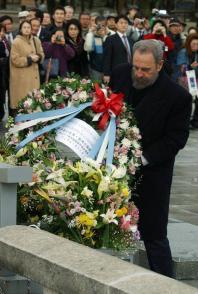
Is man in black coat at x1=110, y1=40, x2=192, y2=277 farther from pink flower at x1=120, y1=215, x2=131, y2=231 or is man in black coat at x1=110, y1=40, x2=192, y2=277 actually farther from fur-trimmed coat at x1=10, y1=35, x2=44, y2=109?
fur-trimmed coat at x1=10, y1=35, x2=44, y2=109

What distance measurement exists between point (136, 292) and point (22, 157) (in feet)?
9.19

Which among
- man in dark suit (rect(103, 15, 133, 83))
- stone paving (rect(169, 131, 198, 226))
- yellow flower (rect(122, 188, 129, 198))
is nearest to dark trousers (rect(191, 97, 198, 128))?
man in dark suit (rect(103, 15, 133, 83))

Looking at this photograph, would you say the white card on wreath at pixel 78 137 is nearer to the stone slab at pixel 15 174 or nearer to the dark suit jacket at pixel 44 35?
the stone slab at pixel 15 174

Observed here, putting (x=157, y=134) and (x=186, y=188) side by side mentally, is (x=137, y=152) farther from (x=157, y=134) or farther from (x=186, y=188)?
(x=186, y=188)

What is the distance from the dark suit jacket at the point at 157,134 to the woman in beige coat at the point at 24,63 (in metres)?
10.1

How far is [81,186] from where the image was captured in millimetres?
6262

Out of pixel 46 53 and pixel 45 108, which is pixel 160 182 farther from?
pixel 46 53

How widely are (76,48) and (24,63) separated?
1780 millimetres

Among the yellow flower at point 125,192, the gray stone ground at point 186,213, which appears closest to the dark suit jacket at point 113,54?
the gray stone ground at point 186,213

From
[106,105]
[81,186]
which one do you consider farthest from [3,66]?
[81,186]

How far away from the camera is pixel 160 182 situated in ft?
22.8

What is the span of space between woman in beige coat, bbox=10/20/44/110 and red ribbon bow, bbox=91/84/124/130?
1033cm

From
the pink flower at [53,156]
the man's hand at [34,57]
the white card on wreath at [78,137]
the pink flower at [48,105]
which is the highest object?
the pink flower at [48,105]

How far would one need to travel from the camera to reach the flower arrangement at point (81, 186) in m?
6.22
